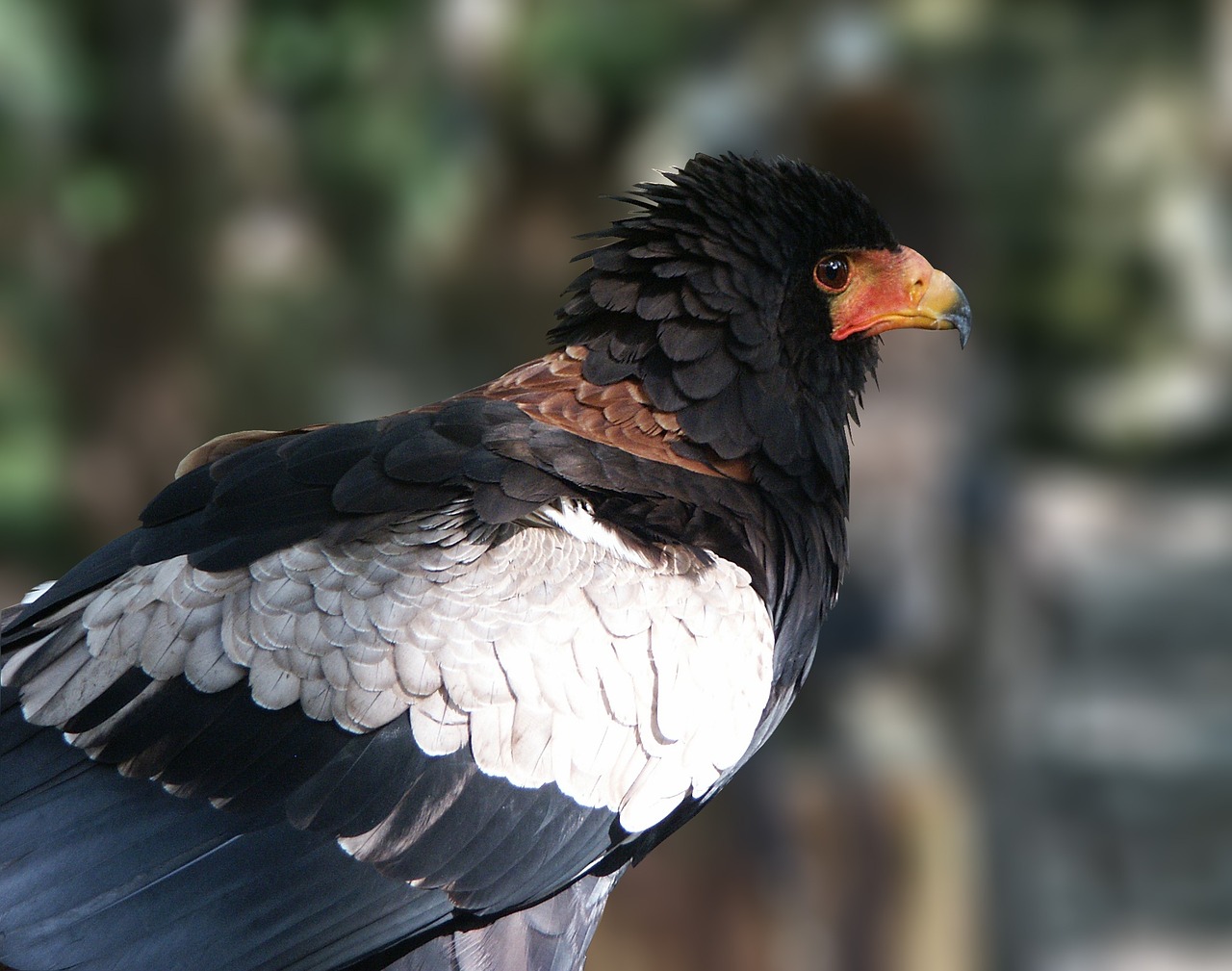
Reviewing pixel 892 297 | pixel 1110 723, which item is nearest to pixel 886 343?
pixel 1110 723

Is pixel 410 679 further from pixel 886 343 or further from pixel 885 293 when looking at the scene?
pixel 886 343

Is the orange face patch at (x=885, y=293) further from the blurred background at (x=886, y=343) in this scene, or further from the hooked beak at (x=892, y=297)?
the blurred background at (x=886, y=343)

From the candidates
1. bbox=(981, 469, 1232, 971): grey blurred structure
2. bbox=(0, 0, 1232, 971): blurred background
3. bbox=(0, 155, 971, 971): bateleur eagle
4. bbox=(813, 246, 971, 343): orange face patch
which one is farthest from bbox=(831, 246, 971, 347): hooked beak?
bbox=(981, 469, 1232, 971): grey blurred structure

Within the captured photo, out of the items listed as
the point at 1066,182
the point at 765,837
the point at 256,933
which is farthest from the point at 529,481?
the point at 1066,182

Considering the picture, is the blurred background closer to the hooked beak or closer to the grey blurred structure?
the grey blurred structure

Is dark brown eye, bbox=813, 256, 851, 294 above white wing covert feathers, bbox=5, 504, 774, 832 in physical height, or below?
above

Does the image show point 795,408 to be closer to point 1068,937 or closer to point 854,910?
point 854,910
